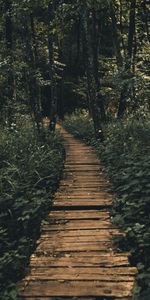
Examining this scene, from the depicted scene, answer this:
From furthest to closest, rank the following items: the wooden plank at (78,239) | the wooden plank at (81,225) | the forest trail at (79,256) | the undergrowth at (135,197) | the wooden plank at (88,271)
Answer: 1. the wooden plank at (81,225)
2. the wooden plank at (78,239)
3. the undergrowth at (135,197)
4. the wooden plank at (88,271)
5. the forest trail at (79,256)

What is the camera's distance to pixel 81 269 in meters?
6.57

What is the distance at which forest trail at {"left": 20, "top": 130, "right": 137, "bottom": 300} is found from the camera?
5977 millimetres

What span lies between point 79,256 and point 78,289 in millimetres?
1093

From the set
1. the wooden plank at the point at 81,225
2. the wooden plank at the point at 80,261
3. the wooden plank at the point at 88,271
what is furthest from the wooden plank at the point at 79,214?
the wooden plank at the point at 88,271

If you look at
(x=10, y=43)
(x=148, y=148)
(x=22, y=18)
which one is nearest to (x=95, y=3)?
(x=22, y=18)

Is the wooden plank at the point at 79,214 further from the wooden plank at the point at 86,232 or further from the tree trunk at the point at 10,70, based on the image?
the tree trunk at the point at 10,70

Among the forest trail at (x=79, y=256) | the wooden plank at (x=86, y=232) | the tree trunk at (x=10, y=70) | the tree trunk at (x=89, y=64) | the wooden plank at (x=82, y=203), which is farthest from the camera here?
the tree trunk at (x=10, y=70)

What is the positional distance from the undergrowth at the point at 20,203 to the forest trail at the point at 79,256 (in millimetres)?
322

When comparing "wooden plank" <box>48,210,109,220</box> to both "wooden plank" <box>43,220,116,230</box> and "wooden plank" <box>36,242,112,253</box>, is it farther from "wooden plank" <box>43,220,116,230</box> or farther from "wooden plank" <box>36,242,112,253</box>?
"wooden plank" <box>36,242,112,253</box>

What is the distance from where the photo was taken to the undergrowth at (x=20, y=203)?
7.29 meters

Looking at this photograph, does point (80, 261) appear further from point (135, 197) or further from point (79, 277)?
point (135, 197)

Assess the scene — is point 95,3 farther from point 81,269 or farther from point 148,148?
point 81,269

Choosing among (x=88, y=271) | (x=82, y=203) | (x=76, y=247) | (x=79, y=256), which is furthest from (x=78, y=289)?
(x=82, y=203)

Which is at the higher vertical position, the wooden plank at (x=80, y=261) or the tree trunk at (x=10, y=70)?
the tree trunk at (x=10, y=70)
